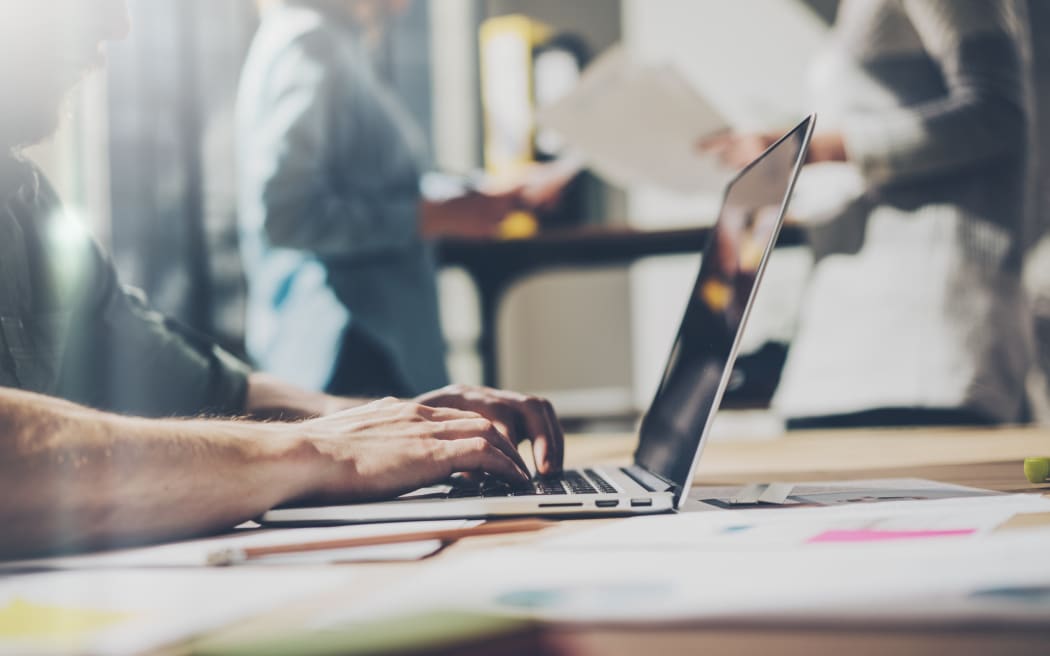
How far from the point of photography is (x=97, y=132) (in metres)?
2.53

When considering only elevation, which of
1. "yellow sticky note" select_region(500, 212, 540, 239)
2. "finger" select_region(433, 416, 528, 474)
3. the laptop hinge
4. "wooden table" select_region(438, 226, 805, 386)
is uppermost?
"yellow sticky note" select_region(500, 212, 540, 239)

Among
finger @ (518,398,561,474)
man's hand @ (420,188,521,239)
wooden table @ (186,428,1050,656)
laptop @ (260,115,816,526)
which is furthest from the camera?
man's hand @ (420,188,521,239)

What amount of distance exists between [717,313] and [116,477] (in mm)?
429

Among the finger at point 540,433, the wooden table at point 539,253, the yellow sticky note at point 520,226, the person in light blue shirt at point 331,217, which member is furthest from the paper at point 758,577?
the yellow sticky note at point 520,226

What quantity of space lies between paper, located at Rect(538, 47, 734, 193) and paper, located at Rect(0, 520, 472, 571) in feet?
3.88

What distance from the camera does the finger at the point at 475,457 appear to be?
0.63 meters

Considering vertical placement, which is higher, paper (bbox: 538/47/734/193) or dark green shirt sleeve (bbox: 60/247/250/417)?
paper (bbox: 538/47/734/193)

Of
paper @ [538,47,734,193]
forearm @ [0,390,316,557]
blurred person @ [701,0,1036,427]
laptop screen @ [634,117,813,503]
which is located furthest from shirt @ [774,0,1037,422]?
forearm @ [0,390,316,557]

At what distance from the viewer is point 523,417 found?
839mm

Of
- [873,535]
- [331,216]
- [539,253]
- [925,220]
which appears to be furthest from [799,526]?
[539,253]

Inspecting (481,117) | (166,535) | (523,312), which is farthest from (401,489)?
(481,117)

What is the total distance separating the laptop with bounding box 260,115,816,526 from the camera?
1.85 ft

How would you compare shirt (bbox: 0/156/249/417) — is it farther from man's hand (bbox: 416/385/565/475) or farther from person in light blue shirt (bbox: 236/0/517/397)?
person in light blue shirt (bbox: 236/0/517/397)

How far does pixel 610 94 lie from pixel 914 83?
0.52 meters
